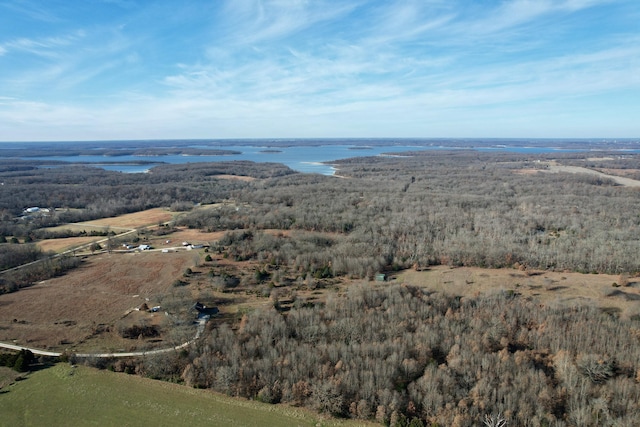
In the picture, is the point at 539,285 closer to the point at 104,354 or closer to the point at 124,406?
the point at 124,406

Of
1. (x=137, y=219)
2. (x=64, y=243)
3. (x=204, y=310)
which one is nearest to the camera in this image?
(x=204, y=310)

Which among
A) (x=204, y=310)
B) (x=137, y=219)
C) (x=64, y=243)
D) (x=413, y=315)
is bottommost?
(x=204, y=310)

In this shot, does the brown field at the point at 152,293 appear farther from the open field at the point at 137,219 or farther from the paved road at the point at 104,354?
the open field at the point at 137,219

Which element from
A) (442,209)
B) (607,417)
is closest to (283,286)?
(607,417)

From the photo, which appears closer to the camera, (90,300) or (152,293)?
(90,300)

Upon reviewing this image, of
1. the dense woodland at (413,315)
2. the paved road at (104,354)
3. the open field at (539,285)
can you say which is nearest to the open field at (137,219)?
the dense woodland at (413,315)

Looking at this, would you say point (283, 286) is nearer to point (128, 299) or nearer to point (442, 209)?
point (128, 299)

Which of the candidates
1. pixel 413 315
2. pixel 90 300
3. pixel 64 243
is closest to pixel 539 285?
pixel 413 315
